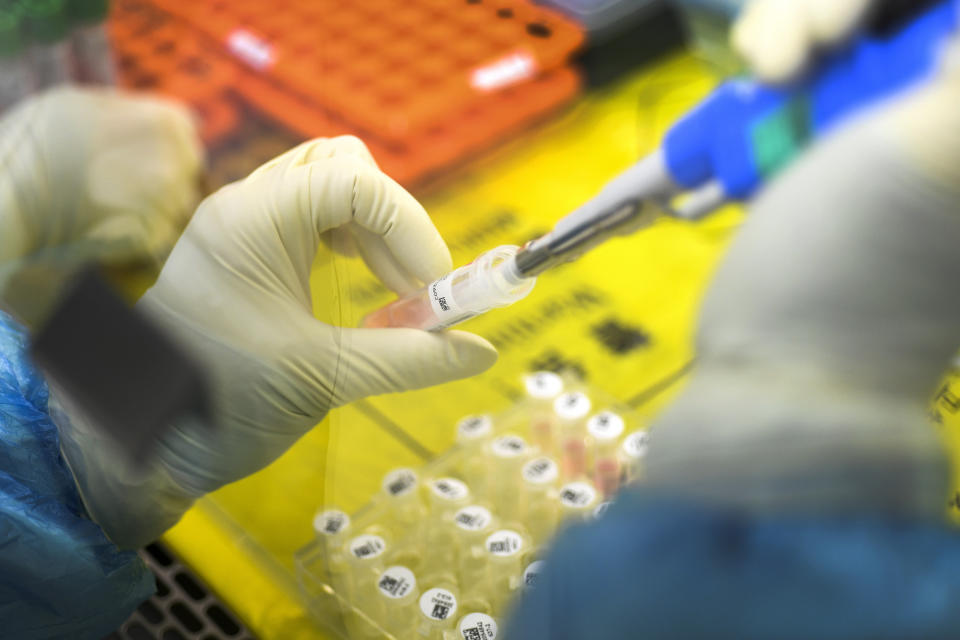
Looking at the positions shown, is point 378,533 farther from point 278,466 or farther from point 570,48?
point 570,48

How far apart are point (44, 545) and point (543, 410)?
0.51m

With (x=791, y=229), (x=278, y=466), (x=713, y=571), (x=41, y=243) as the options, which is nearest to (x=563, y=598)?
(x=713, y=571)

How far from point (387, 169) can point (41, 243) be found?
27 cm

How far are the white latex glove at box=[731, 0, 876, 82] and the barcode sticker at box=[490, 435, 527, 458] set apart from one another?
536 mm

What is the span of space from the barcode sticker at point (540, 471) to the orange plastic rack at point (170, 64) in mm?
431

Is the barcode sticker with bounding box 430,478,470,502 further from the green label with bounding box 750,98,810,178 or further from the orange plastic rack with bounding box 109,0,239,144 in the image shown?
the green label with bounding box 750,98,810,178

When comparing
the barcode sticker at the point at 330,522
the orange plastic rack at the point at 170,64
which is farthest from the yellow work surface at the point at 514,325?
the orange plastic rack at the point at 170,64

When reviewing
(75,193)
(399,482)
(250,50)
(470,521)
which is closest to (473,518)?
(470,521)

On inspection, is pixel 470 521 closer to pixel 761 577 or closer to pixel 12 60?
pixel 761 577

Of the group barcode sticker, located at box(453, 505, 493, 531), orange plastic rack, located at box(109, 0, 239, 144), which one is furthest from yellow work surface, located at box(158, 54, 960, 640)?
orange plastic rack, located at box(109, 0, 239, 144)

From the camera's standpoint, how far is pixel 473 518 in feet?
2.85

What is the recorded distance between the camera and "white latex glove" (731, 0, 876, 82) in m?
0.46

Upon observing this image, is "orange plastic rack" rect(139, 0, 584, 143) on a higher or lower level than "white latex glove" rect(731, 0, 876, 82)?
lower

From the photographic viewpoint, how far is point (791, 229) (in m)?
0.45
